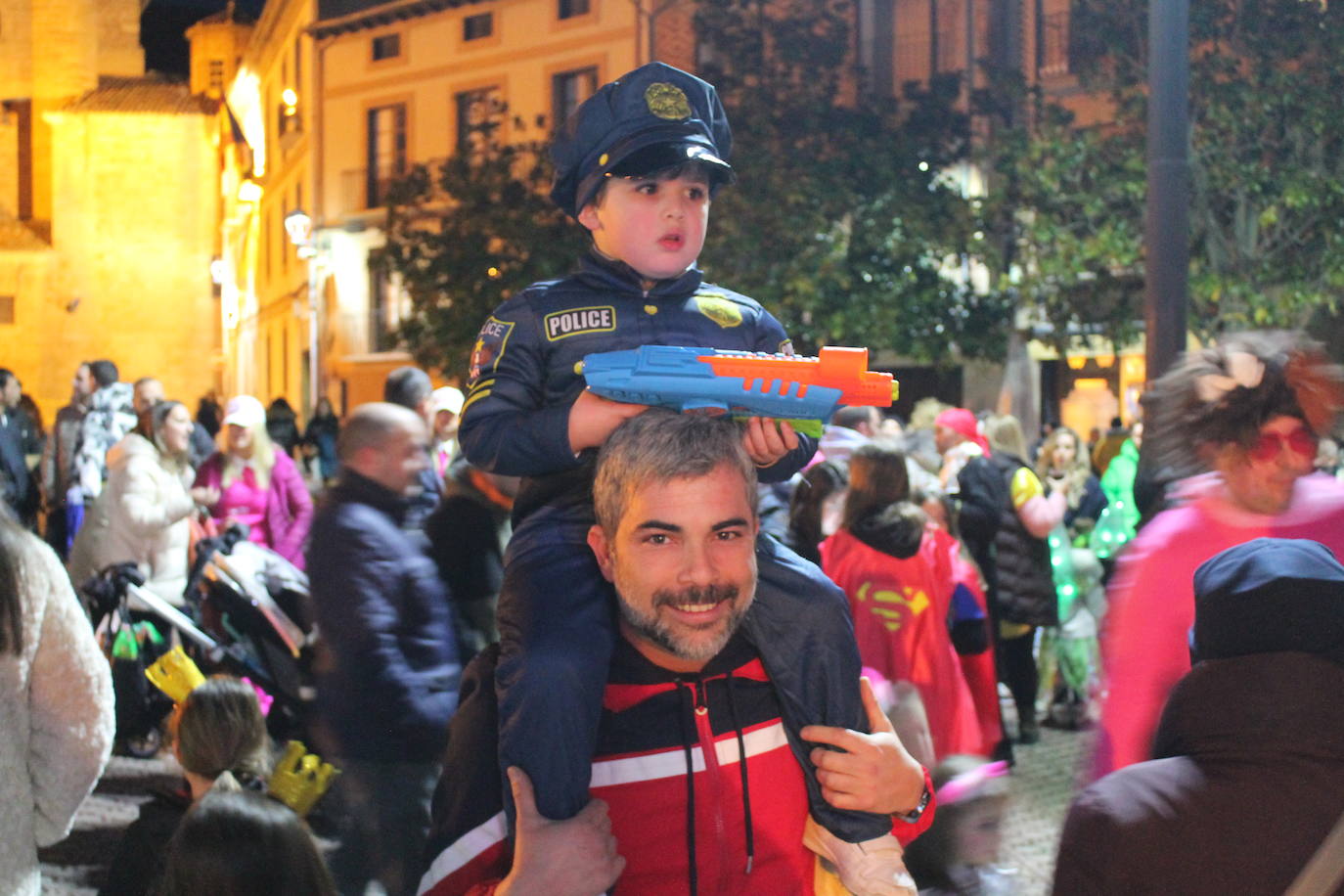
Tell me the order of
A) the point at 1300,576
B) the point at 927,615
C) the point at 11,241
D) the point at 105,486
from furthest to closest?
the point at 11,241 → the point at 105,486 → the point at 927,615 → the point at 1300,576

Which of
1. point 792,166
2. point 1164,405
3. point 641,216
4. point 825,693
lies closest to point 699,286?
point 641,216

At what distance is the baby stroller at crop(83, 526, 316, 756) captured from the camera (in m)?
7.58

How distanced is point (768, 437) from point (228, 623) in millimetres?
5995

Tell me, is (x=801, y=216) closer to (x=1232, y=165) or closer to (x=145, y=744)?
(x=1232, y=165)

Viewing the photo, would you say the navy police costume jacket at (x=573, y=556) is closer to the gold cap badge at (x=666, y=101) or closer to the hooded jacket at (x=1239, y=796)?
the gold cap badge at (x=666, y=101)

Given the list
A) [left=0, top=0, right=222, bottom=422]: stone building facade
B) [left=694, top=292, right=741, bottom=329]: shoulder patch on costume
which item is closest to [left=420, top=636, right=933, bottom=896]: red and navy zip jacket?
[left=694, top=292, right=741, bottom=329]: shoulder patch on costume

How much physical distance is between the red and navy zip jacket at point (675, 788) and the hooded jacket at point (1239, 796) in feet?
1.77

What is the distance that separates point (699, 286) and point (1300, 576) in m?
1.20

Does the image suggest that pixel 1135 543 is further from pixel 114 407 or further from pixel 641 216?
pixel 114 407

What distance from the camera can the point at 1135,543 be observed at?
12.7 ft

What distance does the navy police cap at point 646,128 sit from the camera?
2.67 metres

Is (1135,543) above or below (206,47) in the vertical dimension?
below

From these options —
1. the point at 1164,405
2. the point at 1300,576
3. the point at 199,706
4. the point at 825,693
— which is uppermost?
the point at 1164,405

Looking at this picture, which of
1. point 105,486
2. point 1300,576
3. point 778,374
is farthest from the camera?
point 105,486
